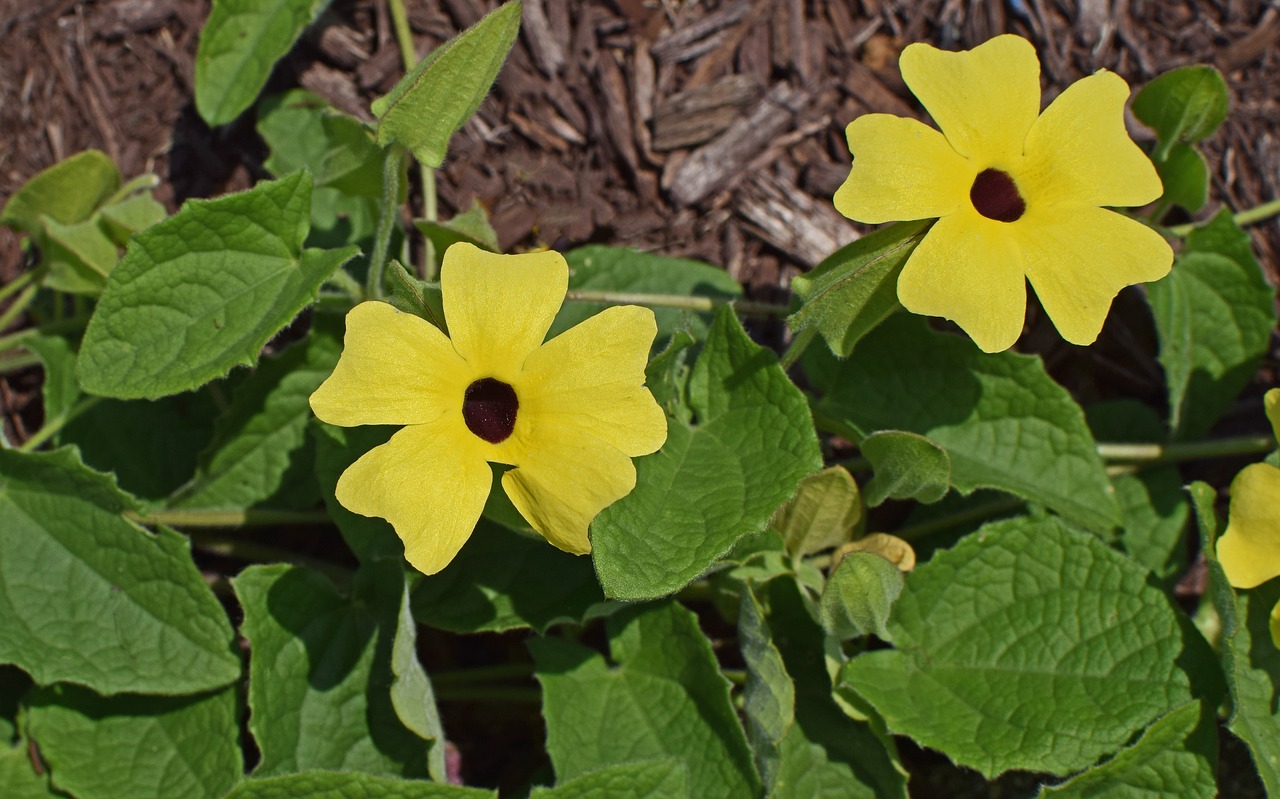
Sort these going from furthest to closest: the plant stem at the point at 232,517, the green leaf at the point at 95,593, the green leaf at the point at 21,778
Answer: the plant stem at the point at 232,517, the green leaf at the point at 21,778, the green leaf at the point at 95,593

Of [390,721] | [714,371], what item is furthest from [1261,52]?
[390,721]

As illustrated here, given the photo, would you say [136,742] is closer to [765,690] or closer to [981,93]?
[765,690]

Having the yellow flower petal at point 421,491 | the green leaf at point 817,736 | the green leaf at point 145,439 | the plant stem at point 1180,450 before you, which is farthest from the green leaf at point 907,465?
the green leaf at point 145,439

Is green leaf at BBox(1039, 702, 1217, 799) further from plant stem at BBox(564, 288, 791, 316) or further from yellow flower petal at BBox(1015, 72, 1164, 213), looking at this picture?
plant stem at BBox(564, 288, 791, 316)

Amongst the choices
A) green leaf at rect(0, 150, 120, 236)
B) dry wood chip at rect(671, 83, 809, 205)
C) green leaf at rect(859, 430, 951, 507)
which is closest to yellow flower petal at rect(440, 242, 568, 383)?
green leaf at rect(859, 430, 951, 507)

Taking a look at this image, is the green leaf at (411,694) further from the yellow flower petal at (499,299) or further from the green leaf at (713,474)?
the yellow flower petal at (499,299)

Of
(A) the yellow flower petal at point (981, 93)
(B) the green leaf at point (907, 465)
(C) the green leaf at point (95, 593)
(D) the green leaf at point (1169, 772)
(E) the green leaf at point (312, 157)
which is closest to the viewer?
(A) the yellow flower petal at point (981, 93)

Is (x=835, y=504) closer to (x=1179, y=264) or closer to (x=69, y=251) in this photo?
(x=1179, y=264)
